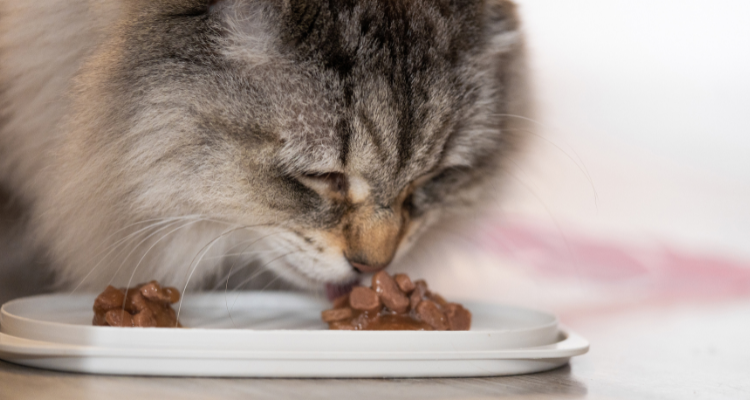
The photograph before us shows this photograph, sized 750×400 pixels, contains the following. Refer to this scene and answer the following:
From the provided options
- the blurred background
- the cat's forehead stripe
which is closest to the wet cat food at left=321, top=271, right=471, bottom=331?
the cat's forehead stripe

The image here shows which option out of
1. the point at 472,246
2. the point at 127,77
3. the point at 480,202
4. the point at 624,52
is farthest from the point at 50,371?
the point at 624,52

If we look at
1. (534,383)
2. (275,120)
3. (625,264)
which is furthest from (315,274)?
(625,264)

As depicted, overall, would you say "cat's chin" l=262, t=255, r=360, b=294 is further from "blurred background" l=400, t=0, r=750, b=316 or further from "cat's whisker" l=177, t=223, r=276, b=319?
"blurred background" l=400, t=0, r=750, b=316

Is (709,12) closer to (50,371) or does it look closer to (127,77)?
(127,77)

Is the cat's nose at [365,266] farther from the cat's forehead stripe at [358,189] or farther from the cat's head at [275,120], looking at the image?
the cat's forehead stripe at [358,189]

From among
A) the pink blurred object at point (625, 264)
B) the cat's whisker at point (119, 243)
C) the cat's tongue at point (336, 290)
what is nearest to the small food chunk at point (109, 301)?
the cat's whisker at point (119, 243)

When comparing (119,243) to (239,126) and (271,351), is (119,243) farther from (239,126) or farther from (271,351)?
(271,351)

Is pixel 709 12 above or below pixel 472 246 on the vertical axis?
above
